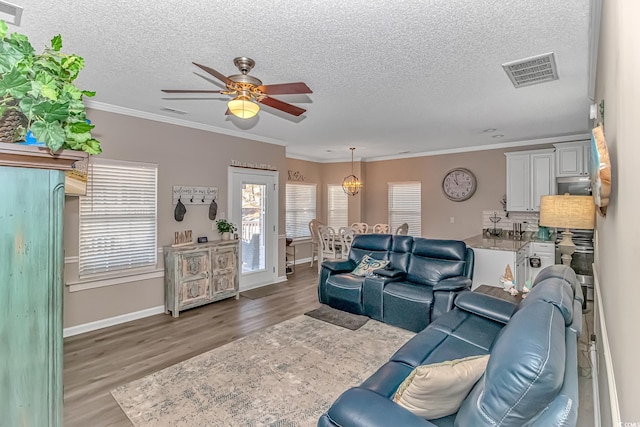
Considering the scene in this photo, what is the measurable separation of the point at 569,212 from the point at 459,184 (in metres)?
3.76

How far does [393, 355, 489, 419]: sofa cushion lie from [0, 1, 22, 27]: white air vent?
3.12m

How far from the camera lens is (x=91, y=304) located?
3832 millimetres

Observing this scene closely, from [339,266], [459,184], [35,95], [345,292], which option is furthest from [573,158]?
[35,95]

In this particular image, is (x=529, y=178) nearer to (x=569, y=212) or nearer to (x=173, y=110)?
(x=569, y=212)

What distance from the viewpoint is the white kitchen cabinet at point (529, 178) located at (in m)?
5.55

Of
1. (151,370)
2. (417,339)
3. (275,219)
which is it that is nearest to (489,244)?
(417,339)

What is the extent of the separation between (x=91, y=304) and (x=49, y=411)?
3580mm

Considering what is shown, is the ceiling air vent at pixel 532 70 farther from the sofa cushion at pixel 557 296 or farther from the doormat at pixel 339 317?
the doormat at pixel 339 317

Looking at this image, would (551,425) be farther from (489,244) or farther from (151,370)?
(489,244)

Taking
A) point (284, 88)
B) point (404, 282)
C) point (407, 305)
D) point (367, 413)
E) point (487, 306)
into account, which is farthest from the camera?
point (404, 282)

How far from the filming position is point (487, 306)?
2.66 meters

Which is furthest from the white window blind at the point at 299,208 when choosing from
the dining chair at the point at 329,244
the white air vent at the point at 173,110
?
the white air vent at the point at 173,110

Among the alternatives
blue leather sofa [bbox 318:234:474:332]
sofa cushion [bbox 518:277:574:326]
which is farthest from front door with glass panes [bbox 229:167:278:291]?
sofa cushion [bbox 518:277:574:326]

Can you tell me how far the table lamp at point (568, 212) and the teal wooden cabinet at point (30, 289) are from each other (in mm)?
3955
